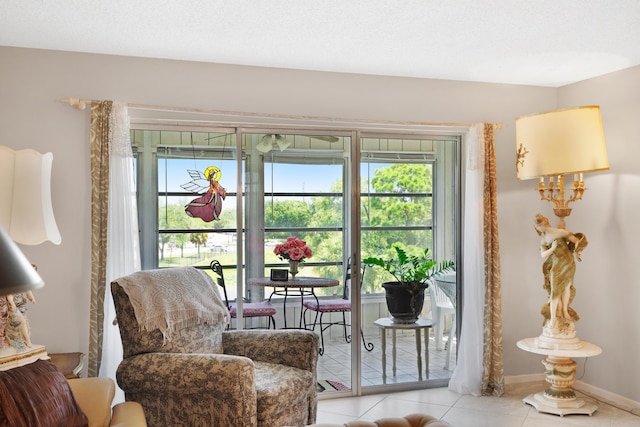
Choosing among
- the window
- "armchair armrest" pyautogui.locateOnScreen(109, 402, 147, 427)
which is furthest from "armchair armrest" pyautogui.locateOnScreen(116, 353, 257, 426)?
the window

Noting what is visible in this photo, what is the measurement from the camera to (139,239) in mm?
4164

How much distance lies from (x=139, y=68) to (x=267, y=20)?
1161mm

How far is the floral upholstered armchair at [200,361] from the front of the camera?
306 cm

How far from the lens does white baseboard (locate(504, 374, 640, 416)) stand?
14.3ft

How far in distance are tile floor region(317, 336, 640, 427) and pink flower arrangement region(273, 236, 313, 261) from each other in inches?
27.4

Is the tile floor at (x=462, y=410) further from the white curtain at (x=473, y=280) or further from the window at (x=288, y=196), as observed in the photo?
the window at (x=288, y=196)

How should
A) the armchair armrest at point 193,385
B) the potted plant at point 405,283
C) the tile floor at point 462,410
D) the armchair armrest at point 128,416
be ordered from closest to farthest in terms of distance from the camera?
the armchair armrest at point 128,416, the armchair armrest at point 193,385, the tile floor at point 462,410, the potted plant at point 405,283

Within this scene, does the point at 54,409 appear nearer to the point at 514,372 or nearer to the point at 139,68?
the point at 139,68

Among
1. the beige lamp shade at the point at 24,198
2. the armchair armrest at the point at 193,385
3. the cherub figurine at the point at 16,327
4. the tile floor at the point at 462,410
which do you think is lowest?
the tile floor at the point at 462,410

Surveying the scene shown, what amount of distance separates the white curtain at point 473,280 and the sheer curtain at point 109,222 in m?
2.41

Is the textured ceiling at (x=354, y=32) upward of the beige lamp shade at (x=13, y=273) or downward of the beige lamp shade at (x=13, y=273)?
upward

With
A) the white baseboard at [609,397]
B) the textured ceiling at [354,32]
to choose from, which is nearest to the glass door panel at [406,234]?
the textured ceiling at [354,32]

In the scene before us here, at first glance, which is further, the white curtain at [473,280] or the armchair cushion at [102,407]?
the white curtain at [473,280]

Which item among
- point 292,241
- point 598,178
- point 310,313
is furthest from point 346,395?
point 598,178
